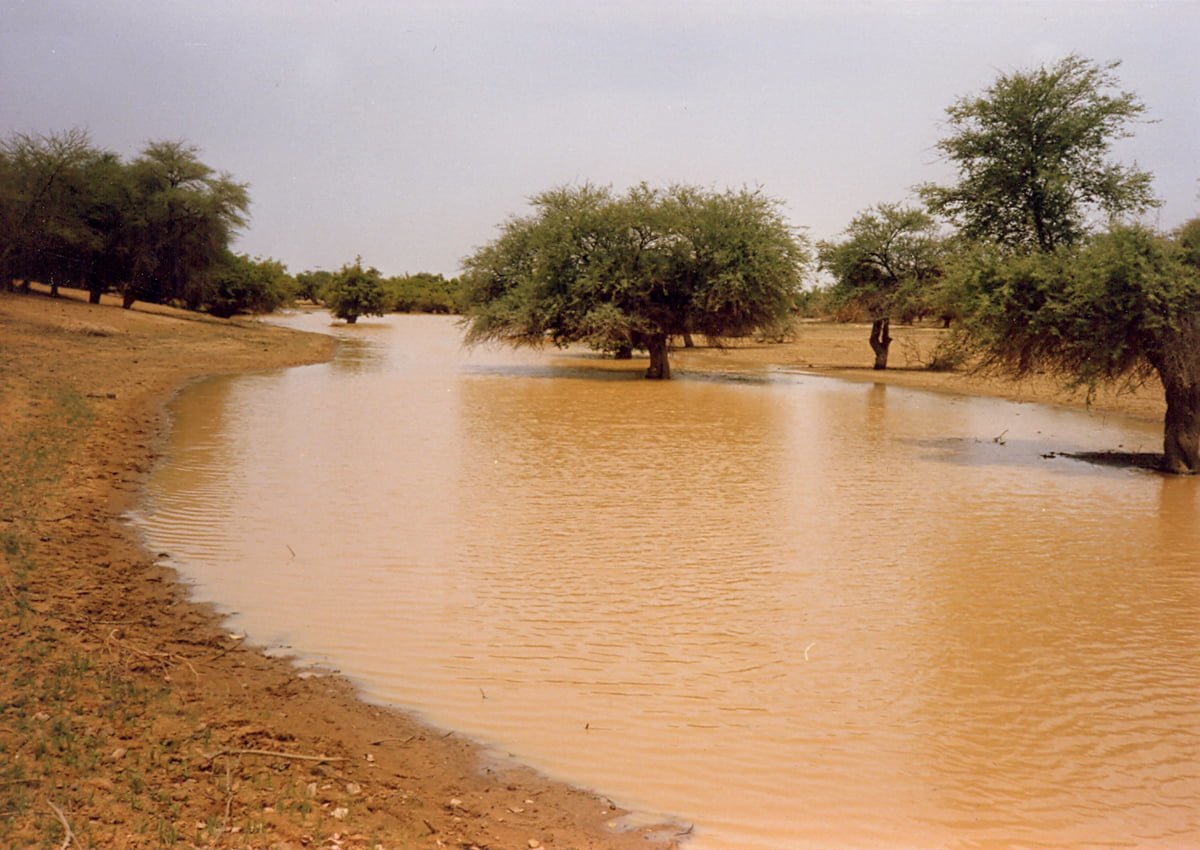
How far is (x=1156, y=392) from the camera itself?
25375mm

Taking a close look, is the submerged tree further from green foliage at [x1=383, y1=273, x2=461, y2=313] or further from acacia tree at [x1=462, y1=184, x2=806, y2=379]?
green foliage at [x1=383, y1=273, x2=461, y2=313]

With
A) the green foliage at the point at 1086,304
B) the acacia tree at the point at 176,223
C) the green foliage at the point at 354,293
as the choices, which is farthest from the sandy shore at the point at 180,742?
the green foliage at the point at 354,293

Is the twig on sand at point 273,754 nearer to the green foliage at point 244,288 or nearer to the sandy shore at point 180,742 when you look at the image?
the sandy shore at point 180,742

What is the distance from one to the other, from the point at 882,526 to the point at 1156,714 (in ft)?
16.1

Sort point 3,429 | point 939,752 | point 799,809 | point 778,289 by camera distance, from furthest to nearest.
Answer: point 778,289, point 3,429, point 939,752, point 799,809

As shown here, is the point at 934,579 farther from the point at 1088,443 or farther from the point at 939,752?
the point at 1088,443

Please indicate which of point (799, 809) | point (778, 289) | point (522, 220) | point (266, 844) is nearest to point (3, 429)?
point (266, 844)

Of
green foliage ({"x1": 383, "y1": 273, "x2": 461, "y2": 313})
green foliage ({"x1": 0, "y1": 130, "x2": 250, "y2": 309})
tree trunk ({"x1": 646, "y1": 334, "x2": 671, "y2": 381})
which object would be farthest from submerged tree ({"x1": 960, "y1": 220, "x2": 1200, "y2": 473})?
green foliage ({"x1": 383, "y1": 273, "x2": 461, "y2": 313})

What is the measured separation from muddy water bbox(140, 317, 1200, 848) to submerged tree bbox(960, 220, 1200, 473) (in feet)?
4.85

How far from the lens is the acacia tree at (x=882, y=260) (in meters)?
34.0

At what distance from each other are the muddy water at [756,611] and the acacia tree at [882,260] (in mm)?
18246

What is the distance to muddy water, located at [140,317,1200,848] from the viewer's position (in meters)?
5.09

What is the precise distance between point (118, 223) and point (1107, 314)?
3957 cm

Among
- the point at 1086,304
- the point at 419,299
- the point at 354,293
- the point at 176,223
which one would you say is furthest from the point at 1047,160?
the point at 419,299
